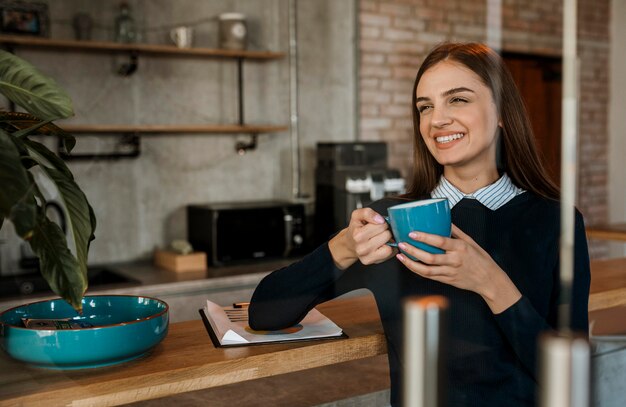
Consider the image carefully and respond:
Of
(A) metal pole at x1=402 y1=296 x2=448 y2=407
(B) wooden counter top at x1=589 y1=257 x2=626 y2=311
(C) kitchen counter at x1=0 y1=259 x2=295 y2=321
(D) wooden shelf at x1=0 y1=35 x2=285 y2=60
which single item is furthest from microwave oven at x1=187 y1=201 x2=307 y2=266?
(A) metal pole at x1=402 y1=296 x2=448 y2=407

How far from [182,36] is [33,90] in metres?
2.50

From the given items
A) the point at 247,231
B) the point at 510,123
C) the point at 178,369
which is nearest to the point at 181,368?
the point at 178,369

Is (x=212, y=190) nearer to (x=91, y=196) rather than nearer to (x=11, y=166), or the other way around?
(x=91, y=196)

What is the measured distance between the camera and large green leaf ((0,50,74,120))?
83cm

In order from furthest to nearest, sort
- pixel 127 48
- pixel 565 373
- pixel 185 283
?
pixel 127 48, pixel 185 283, pixel 565 373

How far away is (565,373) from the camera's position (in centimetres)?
26

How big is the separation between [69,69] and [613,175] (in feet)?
7.52

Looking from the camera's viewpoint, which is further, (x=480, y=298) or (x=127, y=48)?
(x=127, y=48)

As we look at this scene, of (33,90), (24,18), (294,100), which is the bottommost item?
(33,90)

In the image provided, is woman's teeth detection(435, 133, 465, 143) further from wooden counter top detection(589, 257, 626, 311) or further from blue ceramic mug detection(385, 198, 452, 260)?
wooden counter top detection(589, 257, 626, 311)

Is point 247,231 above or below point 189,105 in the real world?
below

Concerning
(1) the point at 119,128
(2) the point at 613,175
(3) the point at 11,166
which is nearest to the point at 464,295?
(3) the point at 11,166

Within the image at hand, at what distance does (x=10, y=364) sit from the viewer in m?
0.88

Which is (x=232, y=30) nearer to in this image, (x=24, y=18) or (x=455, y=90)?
Answer: (x=24, y=18)
